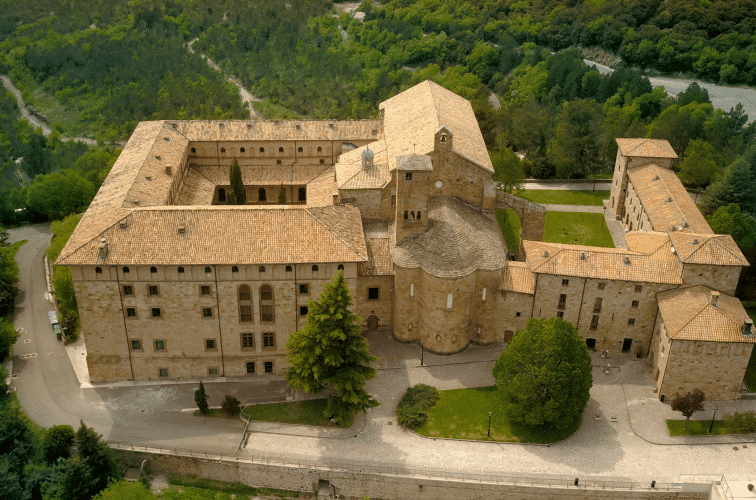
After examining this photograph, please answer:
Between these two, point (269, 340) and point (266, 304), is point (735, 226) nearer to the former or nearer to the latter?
point (266, 304)

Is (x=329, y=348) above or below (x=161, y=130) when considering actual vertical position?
below

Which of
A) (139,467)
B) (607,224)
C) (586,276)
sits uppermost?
(586,276)

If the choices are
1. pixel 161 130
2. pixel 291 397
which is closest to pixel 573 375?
pixel 291 397

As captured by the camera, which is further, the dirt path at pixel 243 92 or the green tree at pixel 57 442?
the dirt path at pixel 243 92

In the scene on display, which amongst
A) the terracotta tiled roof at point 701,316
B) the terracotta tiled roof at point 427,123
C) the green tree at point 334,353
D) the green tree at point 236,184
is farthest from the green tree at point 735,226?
the green tree at point 236,184

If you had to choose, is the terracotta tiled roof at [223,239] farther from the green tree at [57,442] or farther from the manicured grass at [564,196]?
the manicured grass at [564,196]

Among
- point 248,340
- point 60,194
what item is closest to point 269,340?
point 248,340

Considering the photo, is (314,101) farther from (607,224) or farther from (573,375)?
(573,375)
